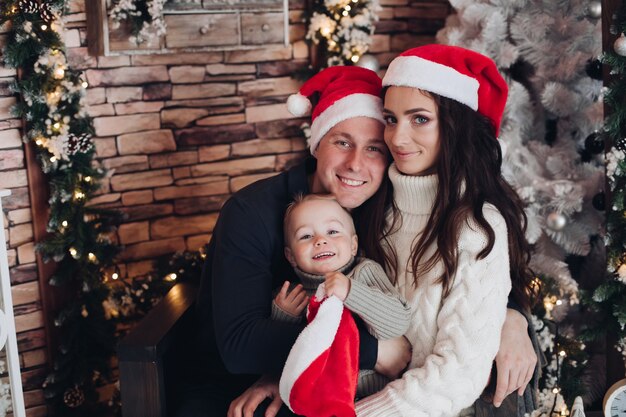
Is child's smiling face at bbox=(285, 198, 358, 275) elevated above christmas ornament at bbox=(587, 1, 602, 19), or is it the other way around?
christmas ornament at bbox=(587, 1, 602, 19)

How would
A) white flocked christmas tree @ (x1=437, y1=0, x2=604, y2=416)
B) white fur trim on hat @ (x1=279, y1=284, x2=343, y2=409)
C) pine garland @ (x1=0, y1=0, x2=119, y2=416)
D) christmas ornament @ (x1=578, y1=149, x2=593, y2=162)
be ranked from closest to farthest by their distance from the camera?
white fur trim on hat @ (x1=279, y1=284, x2=343, y2=409) → pine garland @ (x1=0, y1=0, x2=119, y2=416) → white flocked christmas tree @ (x1=437, y1=0, x2=604, y2=416) → christmas ornament @ (x1=578, y1=149, x2=593, y2=162)

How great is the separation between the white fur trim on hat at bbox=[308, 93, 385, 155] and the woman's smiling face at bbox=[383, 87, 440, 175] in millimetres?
Result: 95

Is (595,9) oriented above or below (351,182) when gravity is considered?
above

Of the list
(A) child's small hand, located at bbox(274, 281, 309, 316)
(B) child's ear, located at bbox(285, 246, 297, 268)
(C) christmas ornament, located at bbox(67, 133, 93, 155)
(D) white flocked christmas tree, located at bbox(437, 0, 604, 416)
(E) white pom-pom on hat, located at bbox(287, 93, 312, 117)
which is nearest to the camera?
(A) child's small hand, located at bbox(274, 281, 309, 316)

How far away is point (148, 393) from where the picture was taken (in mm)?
1977

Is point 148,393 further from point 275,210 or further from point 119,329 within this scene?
point 119,329

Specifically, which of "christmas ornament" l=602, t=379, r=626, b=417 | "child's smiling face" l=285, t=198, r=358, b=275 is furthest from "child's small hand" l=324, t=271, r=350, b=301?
"christmas ornament" l=602, t=379, r=626, b=417

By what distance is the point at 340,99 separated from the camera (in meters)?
2.19

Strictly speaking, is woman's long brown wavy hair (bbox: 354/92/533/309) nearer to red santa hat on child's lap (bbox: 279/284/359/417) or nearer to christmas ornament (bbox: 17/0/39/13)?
red santa hat on child's lap (bbox: 279/284/359/417)

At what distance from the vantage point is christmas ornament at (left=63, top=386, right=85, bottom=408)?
2.84 m

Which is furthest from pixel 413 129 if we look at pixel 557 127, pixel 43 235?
pixel 43 235

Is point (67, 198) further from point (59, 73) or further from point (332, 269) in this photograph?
point (332, 269)

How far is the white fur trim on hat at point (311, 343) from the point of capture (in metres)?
1.78

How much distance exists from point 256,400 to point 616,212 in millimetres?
1463
